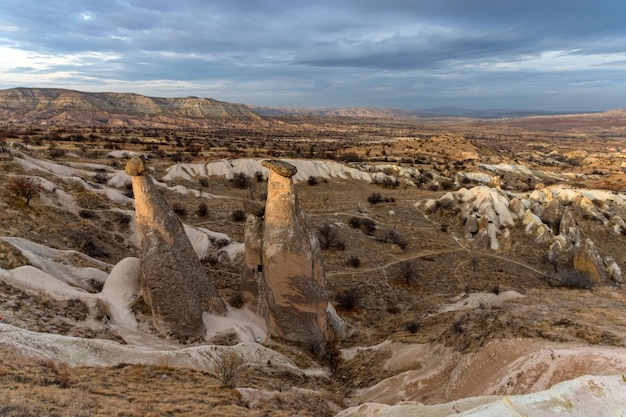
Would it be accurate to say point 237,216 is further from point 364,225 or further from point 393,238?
point 393,238

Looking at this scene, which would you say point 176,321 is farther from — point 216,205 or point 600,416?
point 216,205

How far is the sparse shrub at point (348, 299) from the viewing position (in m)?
15.7

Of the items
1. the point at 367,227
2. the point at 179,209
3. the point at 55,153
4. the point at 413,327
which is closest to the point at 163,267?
the point at 413,327

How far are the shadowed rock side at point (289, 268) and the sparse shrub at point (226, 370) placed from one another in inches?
115

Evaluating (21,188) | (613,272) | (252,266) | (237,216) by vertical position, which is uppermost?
(21,188)

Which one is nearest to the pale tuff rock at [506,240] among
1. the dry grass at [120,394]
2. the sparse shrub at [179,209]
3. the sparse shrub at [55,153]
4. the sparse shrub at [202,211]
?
the sparse shrub at [202,211]

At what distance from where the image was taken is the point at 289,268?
37.9ft

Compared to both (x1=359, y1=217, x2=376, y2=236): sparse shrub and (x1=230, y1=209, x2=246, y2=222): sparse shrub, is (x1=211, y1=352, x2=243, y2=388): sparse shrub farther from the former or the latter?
(x1=359, y1=217, x2=376, y2=236): sparse shrub

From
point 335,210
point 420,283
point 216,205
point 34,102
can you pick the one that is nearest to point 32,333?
point 420,283

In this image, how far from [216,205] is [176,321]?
18.2m

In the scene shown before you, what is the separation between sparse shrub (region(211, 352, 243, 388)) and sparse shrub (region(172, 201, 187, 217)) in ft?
56.2

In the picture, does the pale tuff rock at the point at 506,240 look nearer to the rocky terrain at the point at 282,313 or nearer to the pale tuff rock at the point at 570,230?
the rocky terrain at the point at 282,313

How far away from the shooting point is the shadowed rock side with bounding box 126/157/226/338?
394 inches

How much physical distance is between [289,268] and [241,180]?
25.6m
